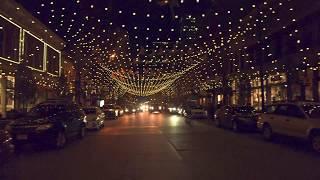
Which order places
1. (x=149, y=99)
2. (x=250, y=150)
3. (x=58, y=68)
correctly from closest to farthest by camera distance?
(x=250, y=150), (x=58, y=68), (x=149, y=99)

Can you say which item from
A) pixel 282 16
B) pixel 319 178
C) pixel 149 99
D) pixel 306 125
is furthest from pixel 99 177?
pixel 149 99

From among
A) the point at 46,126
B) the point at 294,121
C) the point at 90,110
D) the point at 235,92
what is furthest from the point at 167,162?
the point at 235,92

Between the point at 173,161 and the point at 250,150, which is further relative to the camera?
the point at 250,150

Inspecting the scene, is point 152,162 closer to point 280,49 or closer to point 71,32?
point 280,49

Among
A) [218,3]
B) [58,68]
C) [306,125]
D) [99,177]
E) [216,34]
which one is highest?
[218,3]

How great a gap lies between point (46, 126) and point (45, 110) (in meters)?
2.31

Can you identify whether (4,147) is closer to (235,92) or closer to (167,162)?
(167,162)

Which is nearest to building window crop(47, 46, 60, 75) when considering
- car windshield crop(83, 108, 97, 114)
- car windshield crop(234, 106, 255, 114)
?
car windshield crop(83, 108, 97, 114)

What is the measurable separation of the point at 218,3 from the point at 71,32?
18930 millimetres

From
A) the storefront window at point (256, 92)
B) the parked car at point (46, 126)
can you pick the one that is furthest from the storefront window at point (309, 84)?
the parked car at point (46, 126)

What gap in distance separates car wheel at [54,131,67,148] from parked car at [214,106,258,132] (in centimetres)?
1077

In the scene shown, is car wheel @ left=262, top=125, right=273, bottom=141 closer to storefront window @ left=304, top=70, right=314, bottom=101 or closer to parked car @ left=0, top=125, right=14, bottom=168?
storefront window @ left=304, top=70, right=314, bottom=101

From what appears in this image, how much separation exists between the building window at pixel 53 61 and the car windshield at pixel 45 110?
2573 centimetres

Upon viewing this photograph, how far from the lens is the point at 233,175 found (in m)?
9.62
